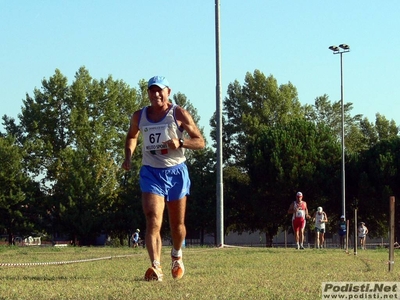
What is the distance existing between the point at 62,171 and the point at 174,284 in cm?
7283

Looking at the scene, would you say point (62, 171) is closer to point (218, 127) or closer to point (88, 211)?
point (88, 211)

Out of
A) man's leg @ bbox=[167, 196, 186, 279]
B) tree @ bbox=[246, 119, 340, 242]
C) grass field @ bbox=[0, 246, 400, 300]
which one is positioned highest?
tree @ bbox=[246, 119, 340, 242]

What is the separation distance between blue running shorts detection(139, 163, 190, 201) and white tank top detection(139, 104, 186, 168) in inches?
2.6

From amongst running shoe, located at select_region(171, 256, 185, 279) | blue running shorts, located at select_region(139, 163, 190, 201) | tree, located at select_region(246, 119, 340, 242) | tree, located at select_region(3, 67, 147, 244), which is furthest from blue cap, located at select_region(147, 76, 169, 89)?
tree, located at select_region(3, 67, 147, 244)

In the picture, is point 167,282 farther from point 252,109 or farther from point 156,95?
point 252,109

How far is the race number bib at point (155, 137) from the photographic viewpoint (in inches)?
374

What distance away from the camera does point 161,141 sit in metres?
9.48

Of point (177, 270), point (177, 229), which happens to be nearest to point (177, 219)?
point (177, 229)

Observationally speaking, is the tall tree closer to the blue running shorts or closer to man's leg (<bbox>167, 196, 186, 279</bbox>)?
man's leg (<bbox>167, 196, 186, 279</bbox>)

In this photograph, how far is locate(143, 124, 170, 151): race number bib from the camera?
9.51 metres

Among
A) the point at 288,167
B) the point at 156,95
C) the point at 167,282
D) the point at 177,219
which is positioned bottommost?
the point at 167,282

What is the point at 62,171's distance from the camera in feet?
263

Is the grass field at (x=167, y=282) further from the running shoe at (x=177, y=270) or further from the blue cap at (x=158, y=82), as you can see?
the blue cap at (x=158, y=82)

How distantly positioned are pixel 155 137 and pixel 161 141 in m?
0.11
